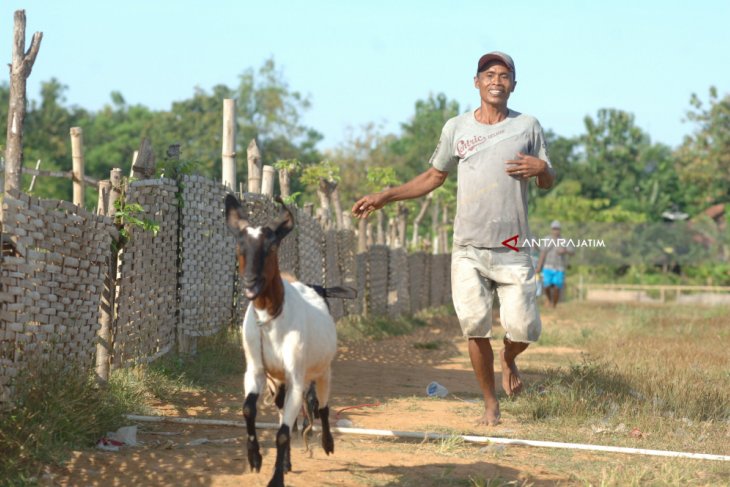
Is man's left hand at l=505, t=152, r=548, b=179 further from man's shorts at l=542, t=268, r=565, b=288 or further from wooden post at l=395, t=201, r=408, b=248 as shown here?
wooden post at l=395, t=201, r=408, b=248

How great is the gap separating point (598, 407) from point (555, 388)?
1.54 feet

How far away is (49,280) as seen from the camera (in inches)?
269

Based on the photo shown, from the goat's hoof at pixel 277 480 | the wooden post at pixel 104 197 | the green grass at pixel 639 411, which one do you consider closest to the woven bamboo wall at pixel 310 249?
the green grass at pixel 639 411

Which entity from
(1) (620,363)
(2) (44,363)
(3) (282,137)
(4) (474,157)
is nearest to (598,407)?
(4) (474,157)

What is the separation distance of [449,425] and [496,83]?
252 centimetres

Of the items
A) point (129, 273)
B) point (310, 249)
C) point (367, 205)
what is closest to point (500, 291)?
point (367, 205)

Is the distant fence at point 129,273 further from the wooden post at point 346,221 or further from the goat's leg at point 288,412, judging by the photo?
the wooden post at point 346,221

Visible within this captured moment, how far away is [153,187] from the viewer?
9031 millimetres

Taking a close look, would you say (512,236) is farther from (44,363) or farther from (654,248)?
(654,248)

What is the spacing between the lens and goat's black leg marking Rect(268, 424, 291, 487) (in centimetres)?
516

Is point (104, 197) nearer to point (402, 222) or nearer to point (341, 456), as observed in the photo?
point (341, 456)

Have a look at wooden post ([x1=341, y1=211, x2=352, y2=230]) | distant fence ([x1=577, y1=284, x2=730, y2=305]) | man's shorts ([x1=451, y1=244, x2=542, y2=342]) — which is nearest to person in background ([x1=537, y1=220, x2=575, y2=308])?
wooden post ([x1=341, y1=211, x2=352, y2=230])

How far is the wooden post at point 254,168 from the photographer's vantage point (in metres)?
12.5

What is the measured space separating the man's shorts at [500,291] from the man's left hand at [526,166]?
0.60 metres
